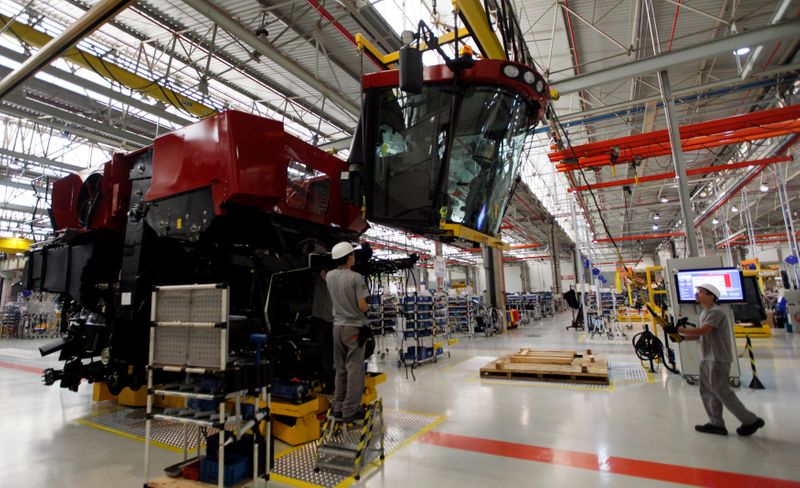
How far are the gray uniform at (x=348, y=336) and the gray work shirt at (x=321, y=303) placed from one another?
31.6 inches

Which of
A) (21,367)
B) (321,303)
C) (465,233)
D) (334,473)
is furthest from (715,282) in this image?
(21,367)

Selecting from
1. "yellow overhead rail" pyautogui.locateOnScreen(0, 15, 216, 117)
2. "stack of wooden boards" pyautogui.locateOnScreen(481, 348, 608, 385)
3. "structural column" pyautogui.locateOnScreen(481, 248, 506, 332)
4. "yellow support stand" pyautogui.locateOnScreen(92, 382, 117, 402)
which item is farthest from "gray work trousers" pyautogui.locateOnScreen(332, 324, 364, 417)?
"structural column" pyautogui.locateOnScreen(481, 248, 506, 332)

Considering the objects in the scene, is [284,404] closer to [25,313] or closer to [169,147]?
[169,147]

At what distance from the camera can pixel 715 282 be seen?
6156mm

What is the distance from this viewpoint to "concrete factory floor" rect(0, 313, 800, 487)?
3.47 metres

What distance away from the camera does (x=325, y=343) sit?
188 inches

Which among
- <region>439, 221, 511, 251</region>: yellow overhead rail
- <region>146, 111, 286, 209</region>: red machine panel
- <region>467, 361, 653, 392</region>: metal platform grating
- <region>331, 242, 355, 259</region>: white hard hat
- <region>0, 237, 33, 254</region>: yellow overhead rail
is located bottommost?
<region>467, 361, 653, 392</region>: metal platform grating

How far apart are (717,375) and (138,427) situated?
6.89m

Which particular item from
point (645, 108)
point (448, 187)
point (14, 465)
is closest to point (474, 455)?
point (448, 187)

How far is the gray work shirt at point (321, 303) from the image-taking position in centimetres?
477

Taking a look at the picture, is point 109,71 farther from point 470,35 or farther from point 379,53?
point 470,35

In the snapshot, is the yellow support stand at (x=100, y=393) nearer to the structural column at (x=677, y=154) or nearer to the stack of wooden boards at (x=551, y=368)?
the stack of wooden boards at (x=551, y=368)

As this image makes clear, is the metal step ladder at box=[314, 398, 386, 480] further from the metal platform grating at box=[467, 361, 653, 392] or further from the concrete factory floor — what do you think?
the metal platform grating at box=[467, 361, 653, 392]

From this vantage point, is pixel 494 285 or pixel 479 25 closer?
pixel 479 25
